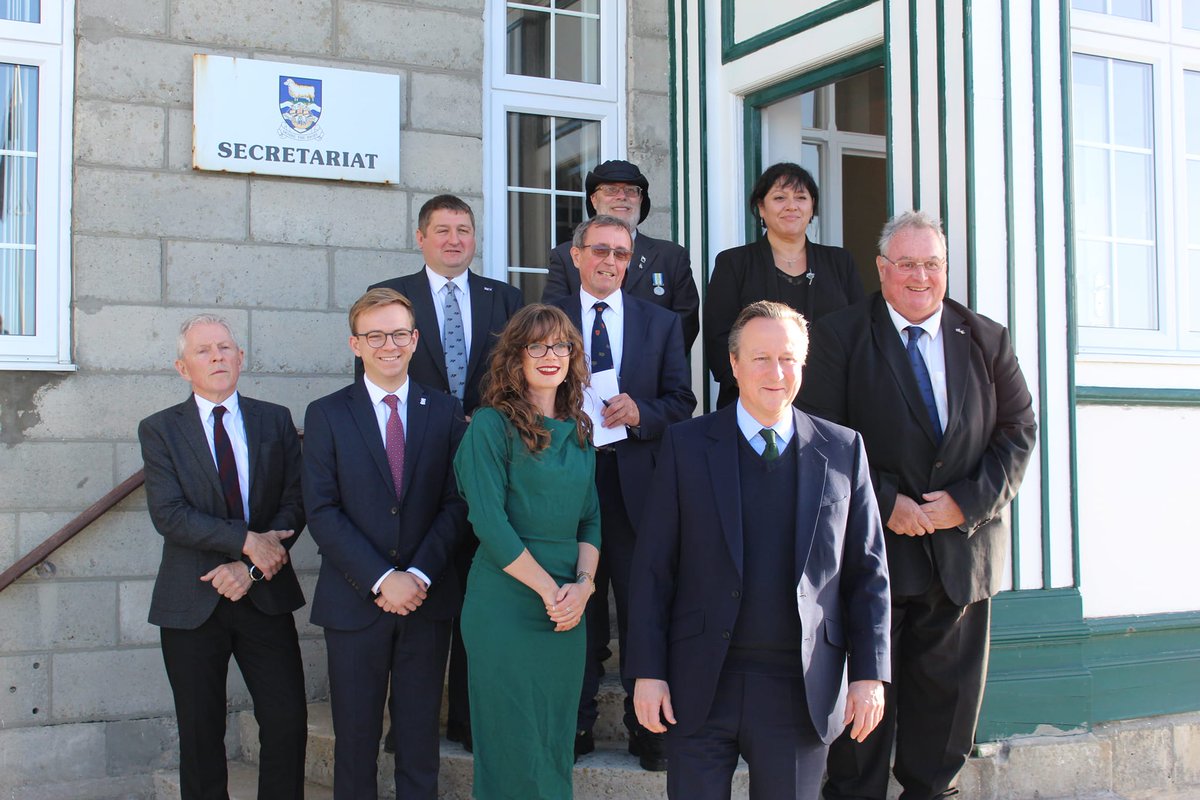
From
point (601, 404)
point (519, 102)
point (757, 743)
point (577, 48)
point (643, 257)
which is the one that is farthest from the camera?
point (577, 48)

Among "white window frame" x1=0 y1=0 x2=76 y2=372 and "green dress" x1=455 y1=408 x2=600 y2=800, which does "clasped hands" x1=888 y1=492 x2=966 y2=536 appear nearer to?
"green dress" x1=455 y1=408 x2=600 y2=800

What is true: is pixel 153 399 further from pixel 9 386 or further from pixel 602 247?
pixel 602 247

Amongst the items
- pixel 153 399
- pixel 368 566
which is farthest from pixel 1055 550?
pixel 153 399

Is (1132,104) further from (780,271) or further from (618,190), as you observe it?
(618,190)

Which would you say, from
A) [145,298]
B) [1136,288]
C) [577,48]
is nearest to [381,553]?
[145,298]

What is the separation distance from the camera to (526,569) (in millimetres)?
3027

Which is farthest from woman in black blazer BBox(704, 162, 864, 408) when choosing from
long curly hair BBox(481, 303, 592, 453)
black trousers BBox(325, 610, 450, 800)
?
black trousers BBox(325, 610, 450, 800)

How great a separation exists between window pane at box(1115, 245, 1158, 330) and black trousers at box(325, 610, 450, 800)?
3218 mm

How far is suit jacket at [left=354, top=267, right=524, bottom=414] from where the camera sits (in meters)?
3.96

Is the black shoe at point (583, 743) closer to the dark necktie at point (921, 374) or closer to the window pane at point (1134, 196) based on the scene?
the dark necktie at point (921, 374)

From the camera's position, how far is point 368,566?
3.27 meters

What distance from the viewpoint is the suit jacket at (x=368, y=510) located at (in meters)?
3.31

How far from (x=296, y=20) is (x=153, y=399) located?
1744 millimetres

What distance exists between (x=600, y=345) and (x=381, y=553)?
969 mm
